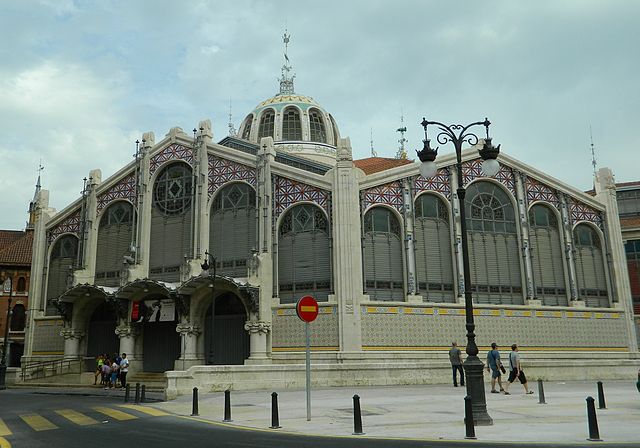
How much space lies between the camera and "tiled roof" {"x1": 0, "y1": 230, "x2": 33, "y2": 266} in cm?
5903

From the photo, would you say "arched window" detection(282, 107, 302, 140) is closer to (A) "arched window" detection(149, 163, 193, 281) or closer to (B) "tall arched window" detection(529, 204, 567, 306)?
(A) "arched window" detection(149, 163, 193, 281)

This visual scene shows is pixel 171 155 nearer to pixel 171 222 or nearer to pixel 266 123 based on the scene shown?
pixel 171 222

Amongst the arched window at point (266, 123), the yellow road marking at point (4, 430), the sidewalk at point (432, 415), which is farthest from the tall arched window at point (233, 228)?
the yellow road marking at point (4, 430)

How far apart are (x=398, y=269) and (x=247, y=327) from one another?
877 cm

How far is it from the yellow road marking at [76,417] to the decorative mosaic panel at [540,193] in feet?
92.7

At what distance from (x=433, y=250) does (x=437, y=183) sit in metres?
3.93

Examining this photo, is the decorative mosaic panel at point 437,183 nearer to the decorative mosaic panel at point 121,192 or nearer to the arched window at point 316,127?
the arched window at point 316,127

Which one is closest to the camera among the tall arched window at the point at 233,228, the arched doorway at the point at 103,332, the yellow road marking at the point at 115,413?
the yellow road marking at the point at 115,413

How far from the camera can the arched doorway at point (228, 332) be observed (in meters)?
34.4

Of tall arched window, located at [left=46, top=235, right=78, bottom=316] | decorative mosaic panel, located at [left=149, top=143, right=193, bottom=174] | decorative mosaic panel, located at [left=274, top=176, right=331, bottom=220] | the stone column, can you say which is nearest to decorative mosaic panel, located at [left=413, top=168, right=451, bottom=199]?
decorative mosaic panel, located at [left=274, top=176, right=331, bottom=220]

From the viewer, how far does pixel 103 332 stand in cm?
3922

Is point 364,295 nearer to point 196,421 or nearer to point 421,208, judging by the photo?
point 421,208

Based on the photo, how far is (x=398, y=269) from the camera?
33.5 m

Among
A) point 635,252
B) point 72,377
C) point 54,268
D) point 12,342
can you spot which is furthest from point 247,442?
point 12,342
